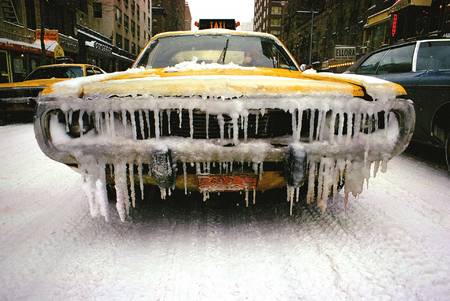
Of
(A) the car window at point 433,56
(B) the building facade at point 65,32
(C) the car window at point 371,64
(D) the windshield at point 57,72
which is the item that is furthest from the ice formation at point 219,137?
(B) the building facade at point 65,32

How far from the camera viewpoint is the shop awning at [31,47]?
15337 millimetres

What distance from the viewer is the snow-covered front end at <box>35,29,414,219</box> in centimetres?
195

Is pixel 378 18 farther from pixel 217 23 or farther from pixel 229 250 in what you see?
pixel 229 250

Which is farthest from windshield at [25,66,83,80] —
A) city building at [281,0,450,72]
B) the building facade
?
city building at [281,0,450,72]

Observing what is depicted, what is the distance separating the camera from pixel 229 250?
6.84 ft

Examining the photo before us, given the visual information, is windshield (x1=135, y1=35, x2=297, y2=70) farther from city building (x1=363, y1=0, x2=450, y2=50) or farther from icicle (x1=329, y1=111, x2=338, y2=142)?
city building (x1=363, y1=0, x2=450, y2=50)

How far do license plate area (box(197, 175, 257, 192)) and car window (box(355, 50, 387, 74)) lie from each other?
434cm

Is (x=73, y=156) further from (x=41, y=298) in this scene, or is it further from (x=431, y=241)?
(x=431, y=241)

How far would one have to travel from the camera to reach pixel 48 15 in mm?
20859

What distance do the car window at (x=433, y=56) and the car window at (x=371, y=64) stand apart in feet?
2.80

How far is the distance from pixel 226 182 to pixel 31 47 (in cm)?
1915

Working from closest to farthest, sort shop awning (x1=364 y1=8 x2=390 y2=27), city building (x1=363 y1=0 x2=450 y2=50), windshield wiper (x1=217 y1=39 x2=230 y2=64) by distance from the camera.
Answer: windshield wiper (x1=217 y1=39 x2=230 y2=64) < city building (x1=363 y1=0 x2=450 y2=50) < shop awning (x1=364 y1=8 x2=390 y2=27)

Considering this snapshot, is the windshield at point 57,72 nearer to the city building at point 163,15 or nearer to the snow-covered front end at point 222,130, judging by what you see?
the snow-covered front end at point 222,130

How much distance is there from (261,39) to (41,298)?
3.11 metres
